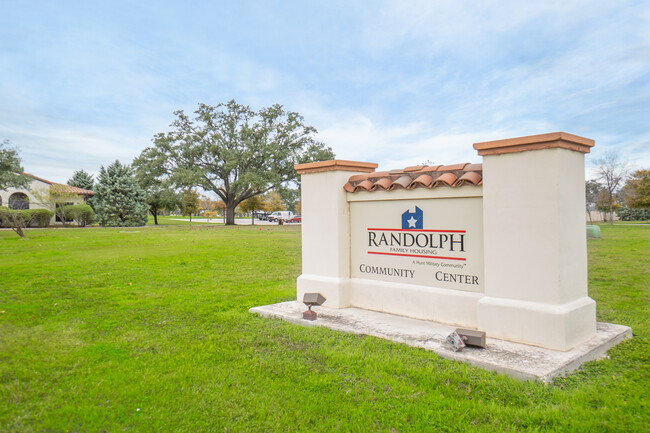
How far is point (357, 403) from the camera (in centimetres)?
357

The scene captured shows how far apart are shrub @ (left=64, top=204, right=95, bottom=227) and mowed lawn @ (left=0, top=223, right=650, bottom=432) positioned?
33.5 metres

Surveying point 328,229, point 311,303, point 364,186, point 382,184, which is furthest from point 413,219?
point 311,303

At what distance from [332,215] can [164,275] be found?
19.3 feet

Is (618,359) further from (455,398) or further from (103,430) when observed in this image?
(103,430)

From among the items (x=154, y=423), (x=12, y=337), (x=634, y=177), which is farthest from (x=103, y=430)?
(x=634, y=177)

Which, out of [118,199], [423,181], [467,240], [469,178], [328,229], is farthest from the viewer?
[118,199]

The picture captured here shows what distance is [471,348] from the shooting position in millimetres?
4590

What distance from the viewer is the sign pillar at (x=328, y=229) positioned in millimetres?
6609

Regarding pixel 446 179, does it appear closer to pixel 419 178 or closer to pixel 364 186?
pixel 419 178

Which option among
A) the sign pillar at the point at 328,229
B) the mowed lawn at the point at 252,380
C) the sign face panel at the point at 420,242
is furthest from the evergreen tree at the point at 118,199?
the sign face panel at the point at 420,242

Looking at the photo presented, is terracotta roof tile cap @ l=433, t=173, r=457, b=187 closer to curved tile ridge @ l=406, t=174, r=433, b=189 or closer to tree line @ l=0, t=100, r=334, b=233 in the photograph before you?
curved tile ridge @ l=406, t=174, r=433, b=189

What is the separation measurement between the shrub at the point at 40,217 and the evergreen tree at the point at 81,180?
17710mm

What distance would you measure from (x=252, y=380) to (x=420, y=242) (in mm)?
3014

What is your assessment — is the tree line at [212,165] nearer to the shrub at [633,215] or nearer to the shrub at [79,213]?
→ the shrub at [79,213]
